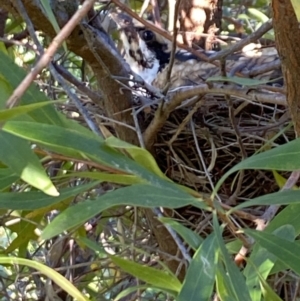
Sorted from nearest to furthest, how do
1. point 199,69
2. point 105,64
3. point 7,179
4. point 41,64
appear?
point 41,64 < point 7,179 < point 105,64 < point 199,69

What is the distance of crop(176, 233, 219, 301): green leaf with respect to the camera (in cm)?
49

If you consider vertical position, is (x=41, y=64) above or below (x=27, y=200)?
above

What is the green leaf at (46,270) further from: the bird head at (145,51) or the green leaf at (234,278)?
the bird head at (145,51)

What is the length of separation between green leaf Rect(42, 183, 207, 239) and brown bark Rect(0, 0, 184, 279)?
1.33 ft

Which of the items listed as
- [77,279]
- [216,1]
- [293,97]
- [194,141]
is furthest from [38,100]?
[216,1]

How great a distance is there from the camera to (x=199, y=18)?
4.82 ft

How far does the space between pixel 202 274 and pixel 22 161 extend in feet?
0.53

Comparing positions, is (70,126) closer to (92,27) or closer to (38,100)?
(38,100)

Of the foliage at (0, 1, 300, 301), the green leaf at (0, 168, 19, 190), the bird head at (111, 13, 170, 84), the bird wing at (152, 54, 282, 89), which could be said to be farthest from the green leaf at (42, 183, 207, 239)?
the bird head at (111, 13, 170, 84)

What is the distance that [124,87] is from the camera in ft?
3.42

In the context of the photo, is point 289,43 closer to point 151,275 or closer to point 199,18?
point 151,275

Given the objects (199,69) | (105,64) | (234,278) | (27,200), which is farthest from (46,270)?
(199,69)

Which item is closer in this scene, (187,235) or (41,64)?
(41,64)

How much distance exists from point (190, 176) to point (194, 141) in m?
0.06
